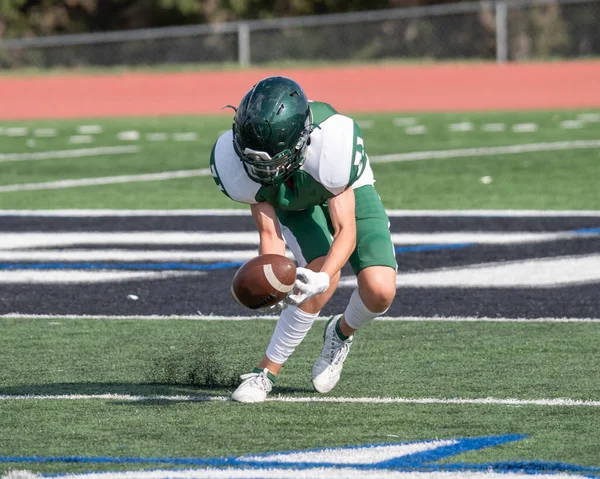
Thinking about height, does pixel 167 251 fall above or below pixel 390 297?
below

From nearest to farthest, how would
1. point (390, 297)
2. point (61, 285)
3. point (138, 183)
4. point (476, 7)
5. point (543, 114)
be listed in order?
point (390, 297) < point (61, 285) < point (138, 183) < point (543, 114) < point (476, 7)

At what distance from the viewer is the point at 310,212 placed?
6348 mm

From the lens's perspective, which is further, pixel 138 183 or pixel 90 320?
pixel 138 183

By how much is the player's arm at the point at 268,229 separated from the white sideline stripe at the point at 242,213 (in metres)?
5.78

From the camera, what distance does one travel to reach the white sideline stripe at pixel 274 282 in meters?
5.55

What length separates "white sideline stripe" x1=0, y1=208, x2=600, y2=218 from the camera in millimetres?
11742

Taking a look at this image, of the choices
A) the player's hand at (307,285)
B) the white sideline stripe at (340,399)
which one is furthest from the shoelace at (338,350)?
the player's hand at (307,285)

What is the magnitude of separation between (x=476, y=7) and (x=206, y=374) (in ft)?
82.5

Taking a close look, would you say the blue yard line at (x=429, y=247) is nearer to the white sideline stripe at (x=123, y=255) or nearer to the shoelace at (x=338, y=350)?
the white sideline stripe at (x=123, y=255)

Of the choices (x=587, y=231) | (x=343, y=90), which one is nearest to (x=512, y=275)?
(x=587, y=231)

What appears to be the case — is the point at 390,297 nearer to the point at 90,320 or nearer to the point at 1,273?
the point at 90,320

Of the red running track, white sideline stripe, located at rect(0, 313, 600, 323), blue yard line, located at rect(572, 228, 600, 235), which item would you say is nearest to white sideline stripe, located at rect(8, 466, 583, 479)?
white sideline stripe, located at rect(0, 313, 600, 323)

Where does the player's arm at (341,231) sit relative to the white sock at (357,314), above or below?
above

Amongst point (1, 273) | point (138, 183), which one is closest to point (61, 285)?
point (1, 273)
